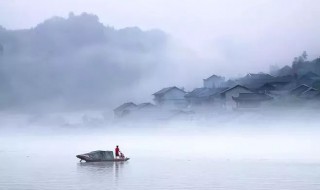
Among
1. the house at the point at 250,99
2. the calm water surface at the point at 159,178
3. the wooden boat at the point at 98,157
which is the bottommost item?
the calm water surface at the point at 159,178

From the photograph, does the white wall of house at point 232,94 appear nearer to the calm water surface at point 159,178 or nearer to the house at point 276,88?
the house at point 276,88

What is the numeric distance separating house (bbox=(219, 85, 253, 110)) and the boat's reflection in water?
3349cm

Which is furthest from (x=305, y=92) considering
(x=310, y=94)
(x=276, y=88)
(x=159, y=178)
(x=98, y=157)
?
(x=159, y=178)

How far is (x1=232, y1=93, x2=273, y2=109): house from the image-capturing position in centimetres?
8581

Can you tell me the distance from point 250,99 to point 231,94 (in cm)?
261

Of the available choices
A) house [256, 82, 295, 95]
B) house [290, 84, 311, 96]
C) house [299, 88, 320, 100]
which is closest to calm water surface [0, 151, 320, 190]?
house [290, 84, 311, 96]

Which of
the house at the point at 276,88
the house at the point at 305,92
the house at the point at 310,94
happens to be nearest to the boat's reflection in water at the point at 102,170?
the house at the point at 305,92

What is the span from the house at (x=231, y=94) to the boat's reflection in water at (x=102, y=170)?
3349 centimetres

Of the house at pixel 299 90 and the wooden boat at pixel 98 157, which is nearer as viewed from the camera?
the wooden boat at pixel 98 157

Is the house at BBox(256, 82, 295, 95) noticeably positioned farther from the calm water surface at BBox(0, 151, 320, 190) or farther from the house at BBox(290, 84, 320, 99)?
the calm water surface at BBox(0, 151, 320, 190)

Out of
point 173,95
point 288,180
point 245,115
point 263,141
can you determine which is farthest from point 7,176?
point 263,141

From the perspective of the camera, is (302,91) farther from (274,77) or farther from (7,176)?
(7,176)

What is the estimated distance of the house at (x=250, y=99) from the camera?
85812 mm

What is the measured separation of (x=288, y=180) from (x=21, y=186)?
1588 centimetres
